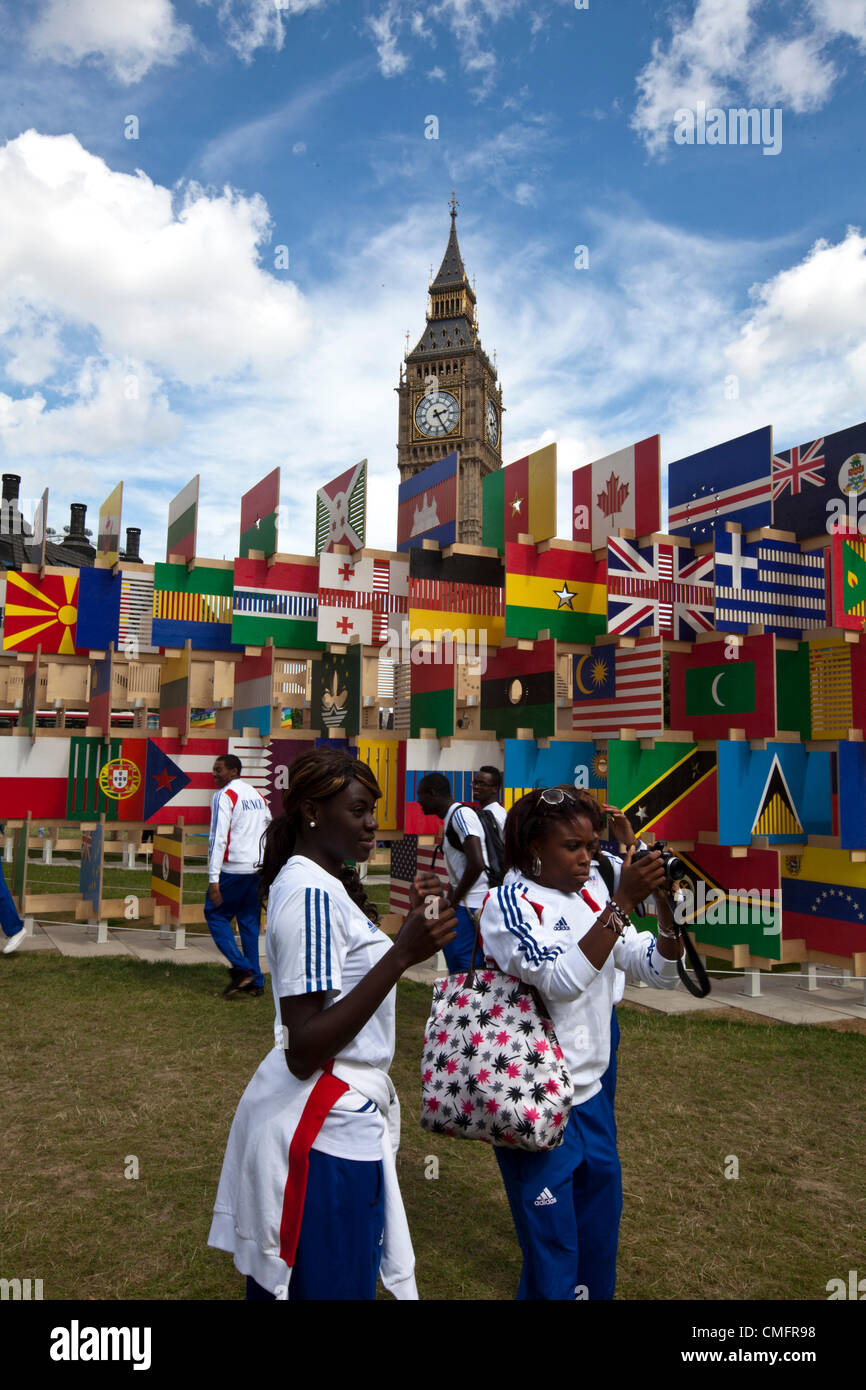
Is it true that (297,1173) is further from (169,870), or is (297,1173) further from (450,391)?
(450,391)

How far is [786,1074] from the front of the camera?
217 inches

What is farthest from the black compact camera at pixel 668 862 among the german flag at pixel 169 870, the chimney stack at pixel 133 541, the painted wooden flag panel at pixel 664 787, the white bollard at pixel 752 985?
the chimney stack at pixel 133 541

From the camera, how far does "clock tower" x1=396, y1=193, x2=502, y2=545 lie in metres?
84.4

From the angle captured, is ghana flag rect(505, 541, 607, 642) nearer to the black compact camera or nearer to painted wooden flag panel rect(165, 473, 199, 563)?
painted wooden flag panel rect(165, 473, 199, 563)

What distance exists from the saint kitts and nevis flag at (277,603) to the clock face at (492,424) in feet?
270

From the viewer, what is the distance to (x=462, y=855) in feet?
18.9

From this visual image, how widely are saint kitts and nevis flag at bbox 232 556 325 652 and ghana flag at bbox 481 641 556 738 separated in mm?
1821

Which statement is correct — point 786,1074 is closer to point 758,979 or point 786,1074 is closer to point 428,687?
point 758,979

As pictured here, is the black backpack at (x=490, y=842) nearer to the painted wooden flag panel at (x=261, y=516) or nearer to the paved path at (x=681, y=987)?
the paved path at (x=681, y=987)

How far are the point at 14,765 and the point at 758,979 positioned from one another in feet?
22.5

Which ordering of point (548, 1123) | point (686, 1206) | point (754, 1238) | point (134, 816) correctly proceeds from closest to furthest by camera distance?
point (548, 1123) → point (754, 1238) → point (686, 1206) → point (134, 816)

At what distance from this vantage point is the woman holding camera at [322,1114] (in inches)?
72.6

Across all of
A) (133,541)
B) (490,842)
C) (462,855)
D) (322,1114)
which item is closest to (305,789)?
(322,1114)

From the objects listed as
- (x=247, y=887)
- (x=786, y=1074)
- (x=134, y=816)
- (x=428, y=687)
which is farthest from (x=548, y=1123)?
(x=134, y=816)
